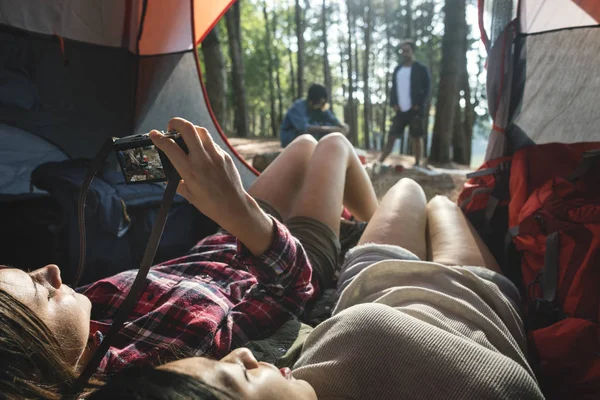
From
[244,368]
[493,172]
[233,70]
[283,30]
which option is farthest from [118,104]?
[283,30]

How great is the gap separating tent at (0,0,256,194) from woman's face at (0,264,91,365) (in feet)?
6.33

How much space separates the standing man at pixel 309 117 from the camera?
5.85m

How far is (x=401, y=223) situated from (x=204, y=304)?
3.24ft

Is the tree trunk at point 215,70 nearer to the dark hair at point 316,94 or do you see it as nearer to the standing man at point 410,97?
the dark hair at point 316,94

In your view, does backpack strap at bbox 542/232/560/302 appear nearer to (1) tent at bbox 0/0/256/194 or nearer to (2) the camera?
(2) the camera

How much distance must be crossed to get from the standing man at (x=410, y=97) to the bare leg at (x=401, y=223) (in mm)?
4887

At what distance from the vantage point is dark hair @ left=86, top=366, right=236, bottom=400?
0.60 m

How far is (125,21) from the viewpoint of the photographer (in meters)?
3.00

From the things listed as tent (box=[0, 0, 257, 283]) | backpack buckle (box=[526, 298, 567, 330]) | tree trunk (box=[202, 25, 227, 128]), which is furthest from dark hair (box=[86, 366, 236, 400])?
tree trunk (box=[202, 25, 227, 128])

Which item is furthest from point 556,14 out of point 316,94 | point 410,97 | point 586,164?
point 410,97

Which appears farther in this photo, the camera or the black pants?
the black pants

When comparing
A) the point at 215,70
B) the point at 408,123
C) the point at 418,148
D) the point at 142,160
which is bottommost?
the point at 418,148

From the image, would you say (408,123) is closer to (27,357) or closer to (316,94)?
(316,94)

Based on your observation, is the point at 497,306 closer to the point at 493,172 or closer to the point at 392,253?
the point at 392,253
